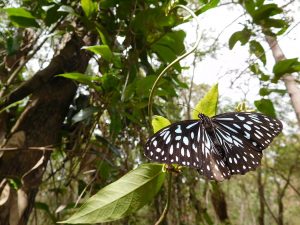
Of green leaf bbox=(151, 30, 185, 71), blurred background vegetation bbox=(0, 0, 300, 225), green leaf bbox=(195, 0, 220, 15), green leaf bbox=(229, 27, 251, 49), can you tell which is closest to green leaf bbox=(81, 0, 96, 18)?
blurred background vegetation bbox=(0, 0, 300, 225)

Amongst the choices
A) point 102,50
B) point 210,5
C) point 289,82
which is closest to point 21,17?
point 102,50

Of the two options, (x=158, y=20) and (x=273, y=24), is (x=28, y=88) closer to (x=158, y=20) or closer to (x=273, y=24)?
(x=158, y=20)

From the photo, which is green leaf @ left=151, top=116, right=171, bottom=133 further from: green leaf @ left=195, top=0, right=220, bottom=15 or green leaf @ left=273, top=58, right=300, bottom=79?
green leaf @ left=273, top=58, right=300, bottom=79

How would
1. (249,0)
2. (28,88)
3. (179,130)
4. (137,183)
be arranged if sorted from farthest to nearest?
(28,88), (249,0), (179,130), (137,183)

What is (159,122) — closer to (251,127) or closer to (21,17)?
(251,127)

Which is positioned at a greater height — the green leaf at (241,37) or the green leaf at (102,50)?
the green leaf at (241,37)

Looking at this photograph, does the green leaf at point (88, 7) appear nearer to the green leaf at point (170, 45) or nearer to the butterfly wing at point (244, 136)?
the green leaf at point (170, 45)

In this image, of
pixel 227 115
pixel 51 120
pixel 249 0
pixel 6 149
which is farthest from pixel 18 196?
pixel 249 0

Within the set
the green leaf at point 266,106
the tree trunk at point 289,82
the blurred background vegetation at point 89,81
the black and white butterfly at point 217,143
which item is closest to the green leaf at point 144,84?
the blurred background vegetation at point 89,81
